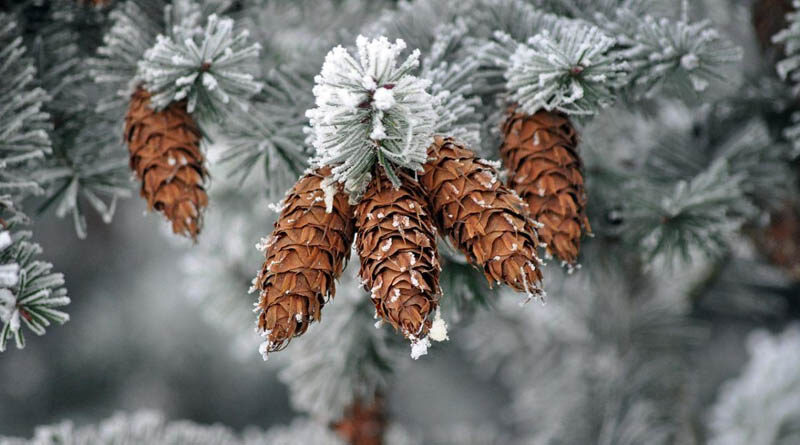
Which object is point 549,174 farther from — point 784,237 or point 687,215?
point 784,237

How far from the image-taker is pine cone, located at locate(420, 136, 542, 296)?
445 millimetres

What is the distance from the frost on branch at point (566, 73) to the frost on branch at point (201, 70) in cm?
22

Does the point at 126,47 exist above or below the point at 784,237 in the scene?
below

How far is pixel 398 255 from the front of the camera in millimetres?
432

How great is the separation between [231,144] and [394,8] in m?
0.34

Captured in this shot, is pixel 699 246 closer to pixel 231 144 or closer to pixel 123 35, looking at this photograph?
A: pixel 231 144

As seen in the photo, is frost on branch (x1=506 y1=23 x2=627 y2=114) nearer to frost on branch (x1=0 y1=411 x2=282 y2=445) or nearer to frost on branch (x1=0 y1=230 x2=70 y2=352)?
frost on branch (x1=0 y1=230 x2=70 y2=352)

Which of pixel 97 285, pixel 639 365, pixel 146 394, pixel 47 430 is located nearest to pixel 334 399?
pixel 47 430

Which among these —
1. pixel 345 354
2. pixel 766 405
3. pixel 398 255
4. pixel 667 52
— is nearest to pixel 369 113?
pixel 398 255

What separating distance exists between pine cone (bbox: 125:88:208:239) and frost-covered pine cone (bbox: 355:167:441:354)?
0.17 meters

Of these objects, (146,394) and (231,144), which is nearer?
(231,144)

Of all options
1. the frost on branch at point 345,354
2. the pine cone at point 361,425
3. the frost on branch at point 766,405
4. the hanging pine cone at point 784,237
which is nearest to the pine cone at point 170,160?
the frost on branch at point 345,354

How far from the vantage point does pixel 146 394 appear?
1.93 meters

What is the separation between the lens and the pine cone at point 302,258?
43 centimetres
